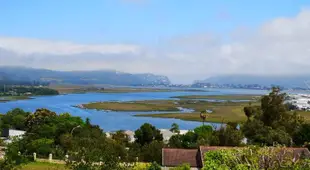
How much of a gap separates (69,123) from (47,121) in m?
2.99

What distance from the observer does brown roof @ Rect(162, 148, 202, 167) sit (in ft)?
74.5

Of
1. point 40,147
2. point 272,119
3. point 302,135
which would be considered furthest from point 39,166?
point 272,119

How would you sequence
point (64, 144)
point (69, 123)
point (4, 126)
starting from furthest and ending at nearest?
point (4, 126), point (69, 123), point (64, 144)

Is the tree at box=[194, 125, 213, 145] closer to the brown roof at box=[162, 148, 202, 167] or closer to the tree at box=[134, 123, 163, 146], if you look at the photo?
the tree at box=[134, 123, 163, 146]

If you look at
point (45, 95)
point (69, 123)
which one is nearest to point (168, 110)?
point (69, 123)

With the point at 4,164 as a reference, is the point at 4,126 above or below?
below

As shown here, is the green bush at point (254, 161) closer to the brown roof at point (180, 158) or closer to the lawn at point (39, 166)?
the brown roof at point (180, 158)

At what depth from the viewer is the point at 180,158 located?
75.5 feet

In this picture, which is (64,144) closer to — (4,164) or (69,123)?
(69,123)

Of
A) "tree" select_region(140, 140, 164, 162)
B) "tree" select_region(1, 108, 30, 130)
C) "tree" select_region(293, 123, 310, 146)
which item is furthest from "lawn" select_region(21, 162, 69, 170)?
"tree" select_region(1, 108, 30, 130)

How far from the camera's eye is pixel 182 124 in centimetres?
6234

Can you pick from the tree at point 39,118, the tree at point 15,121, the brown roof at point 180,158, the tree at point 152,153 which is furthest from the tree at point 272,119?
the tree at point 15,121

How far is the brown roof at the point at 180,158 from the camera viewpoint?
22.7 m

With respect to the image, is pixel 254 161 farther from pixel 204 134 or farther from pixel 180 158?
pixel 204 134
